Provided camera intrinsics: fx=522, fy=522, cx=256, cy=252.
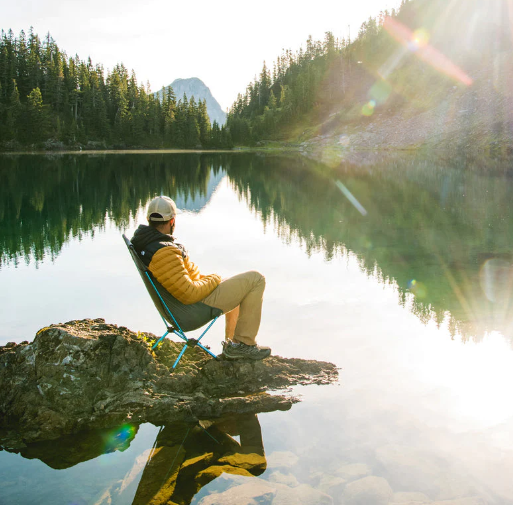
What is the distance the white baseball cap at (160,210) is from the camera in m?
5.75

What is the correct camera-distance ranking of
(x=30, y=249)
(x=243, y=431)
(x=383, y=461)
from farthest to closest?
1. (x=30, y=249)
2. (x=243, y=431)
3. (x=383, y=461)

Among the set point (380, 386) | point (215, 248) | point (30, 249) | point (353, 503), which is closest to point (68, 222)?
point (30, 249)

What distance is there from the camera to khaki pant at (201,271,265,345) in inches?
239

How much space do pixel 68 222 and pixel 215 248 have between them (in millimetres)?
6851

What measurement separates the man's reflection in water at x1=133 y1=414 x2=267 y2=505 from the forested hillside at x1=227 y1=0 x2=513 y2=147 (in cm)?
7706

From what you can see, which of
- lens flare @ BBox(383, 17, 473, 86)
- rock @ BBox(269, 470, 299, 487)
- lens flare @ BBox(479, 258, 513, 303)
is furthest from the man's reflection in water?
lens flare @ BBox(383, 17, 473, 86)

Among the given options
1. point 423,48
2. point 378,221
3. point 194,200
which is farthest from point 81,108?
point 378,221

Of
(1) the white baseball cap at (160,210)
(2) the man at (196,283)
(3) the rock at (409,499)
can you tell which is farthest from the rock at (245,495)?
(1) the white baseball cap at (160,210)

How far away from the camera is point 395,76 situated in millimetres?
115562

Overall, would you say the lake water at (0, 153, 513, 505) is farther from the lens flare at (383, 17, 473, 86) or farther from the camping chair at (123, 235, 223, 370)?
the lens flare at (383, 17, 473, 86)

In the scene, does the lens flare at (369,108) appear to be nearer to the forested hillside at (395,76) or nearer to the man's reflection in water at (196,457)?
the forested hillside at (395,76)

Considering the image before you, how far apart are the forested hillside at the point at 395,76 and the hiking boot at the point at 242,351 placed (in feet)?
249

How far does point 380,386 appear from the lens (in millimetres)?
6066

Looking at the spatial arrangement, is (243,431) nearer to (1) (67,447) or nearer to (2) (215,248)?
(1) (67,447)
